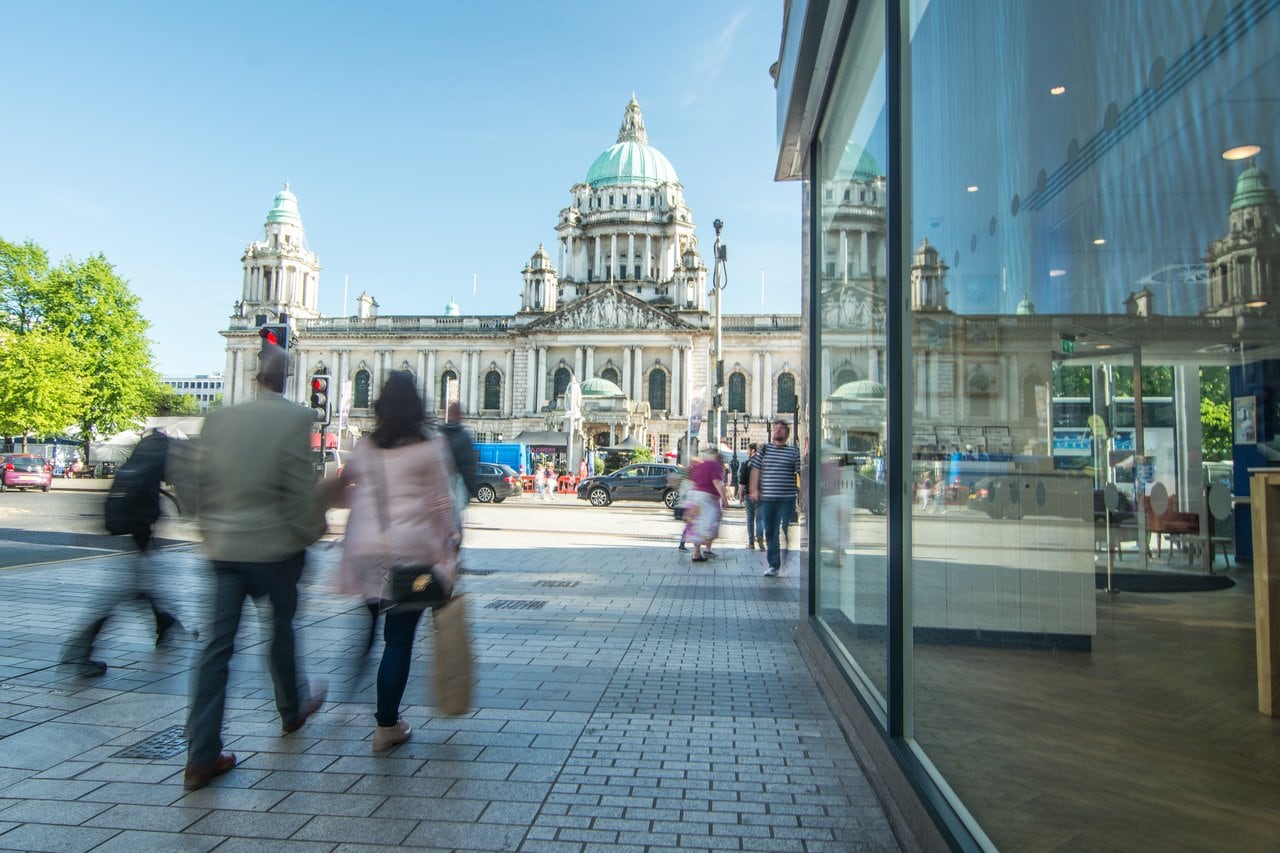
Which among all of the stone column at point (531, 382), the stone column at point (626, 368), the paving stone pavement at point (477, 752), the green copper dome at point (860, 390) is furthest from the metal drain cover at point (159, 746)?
the stone column at point (531, 382)

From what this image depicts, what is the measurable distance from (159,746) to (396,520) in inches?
61.8

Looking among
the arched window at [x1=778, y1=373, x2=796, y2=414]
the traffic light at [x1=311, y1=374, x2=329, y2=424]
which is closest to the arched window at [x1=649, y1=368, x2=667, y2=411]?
the arched window at [x1=778, y1=373, x2=796, y2=414]

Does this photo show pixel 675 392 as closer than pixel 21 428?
No

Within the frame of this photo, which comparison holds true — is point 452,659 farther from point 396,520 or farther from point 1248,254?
point 1248,254

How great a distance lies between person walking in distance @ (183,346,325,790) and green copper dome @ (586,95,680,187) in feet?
264

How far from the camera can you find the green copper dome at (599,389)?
58.4 metres

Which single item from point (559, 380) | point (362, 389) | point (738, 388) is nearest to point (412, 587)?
point (559, 380)

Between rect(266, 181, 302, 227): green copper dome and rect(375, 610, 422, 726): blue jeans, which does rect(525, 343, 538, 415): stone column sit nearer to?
rect(266, 181, 302, 227): green copper dome

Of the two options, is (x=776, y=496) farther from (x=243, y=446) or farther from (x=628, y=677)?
(x=243, y=446)

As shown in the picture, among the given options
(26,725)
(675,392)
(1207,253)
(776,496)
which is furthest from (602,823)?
(675,392)

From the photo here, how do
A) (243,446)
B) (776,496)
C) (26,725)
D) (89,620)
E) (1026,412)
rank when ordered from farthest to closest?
(776,496)
(89,620)
(26,725)
(243,446)
(1026,412)

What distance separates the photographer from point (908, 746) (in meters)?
3.41

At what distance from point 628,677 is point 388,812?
2397 millimetres

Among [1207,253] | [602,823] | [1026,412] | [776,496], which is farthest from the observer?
[776,496]
